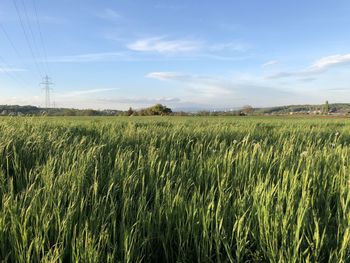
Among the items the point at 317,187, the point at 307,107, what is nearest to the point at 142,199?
the point at 317,187

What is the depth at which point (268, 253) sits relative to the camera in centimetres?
163

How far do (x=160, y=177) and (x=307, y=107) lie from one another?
174674 mm

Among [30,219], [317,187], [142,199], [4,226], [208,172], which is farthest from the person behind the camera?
[208,172]

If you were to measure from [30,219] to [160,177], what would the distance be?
1.10 meters

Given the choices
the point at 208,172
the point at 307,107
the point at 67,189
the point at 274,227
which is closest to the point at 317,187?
the point at 208,172

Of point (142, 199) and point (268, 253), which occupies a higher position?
point (142, 199)

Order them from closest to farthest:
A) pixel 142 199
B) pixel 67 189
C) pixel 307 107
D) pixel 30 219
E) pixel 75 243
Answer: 1. pixel 75 243
2. pixel 30 219
3. pixel 142 199
4. pixel 67 189
5. pixel 307 107

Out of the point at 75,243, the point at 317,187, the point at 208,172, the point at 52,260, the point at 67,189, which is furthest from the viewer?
the point at 208,172

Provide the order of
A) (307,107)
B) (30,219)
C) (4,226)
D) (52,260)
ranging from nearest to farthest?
(52,260) < (4,226) < (30,219) < (307,107)

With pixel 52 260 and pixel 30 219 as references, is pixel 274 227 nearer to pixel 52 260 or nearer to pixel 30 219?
pixel 52 260

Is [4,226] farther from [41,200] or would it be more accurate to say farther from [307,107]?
[307,107]

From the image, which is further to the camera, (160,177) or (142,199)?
(160,177)

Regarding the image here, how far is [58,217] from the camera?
172 cm

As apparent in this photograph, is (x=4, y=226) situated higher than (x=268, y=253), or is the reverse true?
(x=4, y=226)
